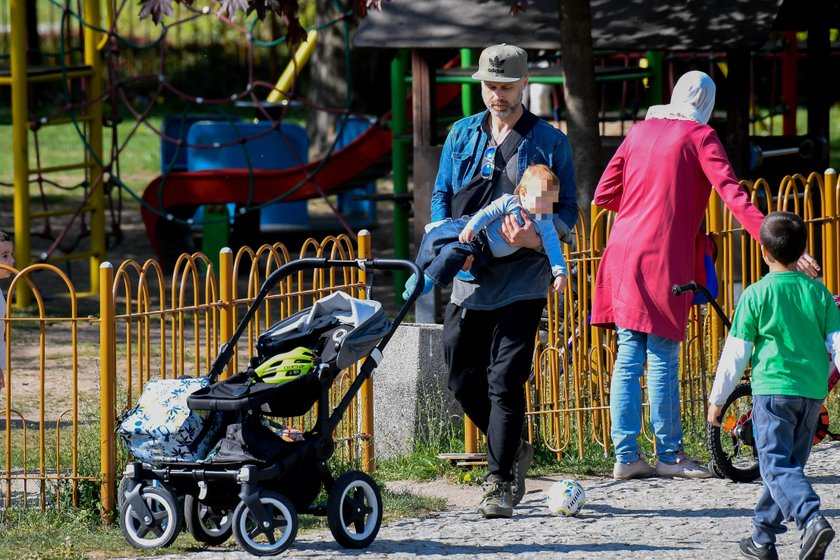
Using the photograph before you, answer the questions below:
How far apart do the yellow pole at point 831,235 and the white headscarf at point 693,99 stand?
2191 mm

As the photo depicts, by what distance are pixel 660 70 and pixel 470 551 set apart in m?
8.39

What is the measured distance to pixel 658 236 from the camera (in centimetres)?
639

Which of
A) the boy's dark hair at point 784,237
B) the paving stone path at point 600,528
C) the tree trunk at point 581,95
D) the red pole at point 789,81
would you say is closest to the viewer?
the boy's dark hair at point 784,237

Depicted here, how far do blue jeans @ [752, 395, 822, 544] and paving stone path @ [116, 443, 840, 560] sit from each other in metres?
0.29

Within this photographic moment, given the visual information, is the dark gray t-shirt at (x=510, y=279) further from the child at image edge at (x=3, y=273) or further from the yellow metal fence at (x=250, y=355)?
the child at image edge at (x=3, y=273)

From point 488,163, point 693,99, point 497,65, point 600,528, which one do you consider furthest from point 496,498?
point 693,99

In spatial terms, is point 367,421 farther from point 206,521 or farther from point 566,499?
point 206,521

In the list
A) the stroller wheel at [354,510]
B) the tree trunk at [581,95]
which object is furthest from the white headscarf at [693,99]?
the tree trunk at [581,95]

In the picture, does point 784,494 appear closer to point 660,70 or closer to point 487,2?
point 487,2

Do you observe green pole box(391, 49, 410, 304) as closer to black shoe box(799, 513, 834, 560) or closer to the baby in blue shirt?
the baby in blue shirt

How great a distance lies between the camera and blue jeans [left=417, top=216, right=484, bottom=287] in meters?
5.81

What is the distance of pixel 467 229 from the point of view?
5816mm

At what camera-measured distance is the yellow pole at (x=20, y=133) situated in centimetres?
1225

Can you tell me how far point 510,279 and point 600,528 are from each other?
1.06 meters
